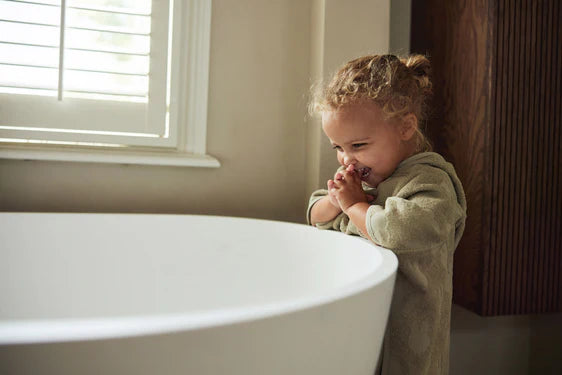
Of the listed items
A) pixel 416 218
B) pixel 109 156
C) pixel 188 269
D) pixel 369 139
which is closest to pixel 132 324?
pixel 416 218

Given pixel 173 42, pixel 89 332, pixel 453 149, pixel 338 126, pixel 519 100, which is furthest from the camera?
pixel 173 42

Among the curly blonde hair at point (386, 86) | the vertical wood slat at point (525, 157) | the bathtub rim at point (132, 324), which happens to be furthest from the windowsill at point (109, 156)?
the bathtub rim at point (132, 324)

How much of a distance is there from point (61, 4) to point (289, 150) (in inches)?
30.4

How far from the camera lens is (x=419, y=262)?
66cm

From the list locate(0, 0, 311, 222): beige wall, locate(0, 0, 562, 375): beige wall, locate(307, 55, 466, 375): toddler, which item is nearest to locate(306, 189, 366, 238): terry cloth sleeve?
locate(307, 55, 466, 375): toddler

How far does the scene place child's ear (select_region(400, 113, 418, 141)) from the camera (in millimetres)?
768

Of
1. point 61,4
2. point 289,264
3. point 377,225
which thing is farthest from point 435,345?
point 61,4

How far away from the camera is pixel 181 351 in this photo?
0.27 metres

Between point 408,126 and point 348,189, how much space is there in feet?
0.54

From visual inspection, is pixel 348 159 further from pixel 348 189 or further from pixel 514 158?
pixel 514 158

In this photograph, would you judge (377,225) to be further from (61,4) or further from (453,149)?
(61,4)

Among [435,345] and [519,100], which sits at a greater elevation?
[519,100]

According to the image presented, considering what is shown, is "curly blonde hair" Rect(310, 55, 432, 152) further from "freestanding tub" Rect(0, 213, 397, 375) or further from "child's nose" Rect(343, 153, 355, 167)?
"freestanding tub" Rect(0, 213, 397, 375)

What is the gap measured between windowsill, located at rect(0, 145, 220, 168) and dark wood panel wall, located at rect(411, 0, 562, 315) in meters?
0.71
